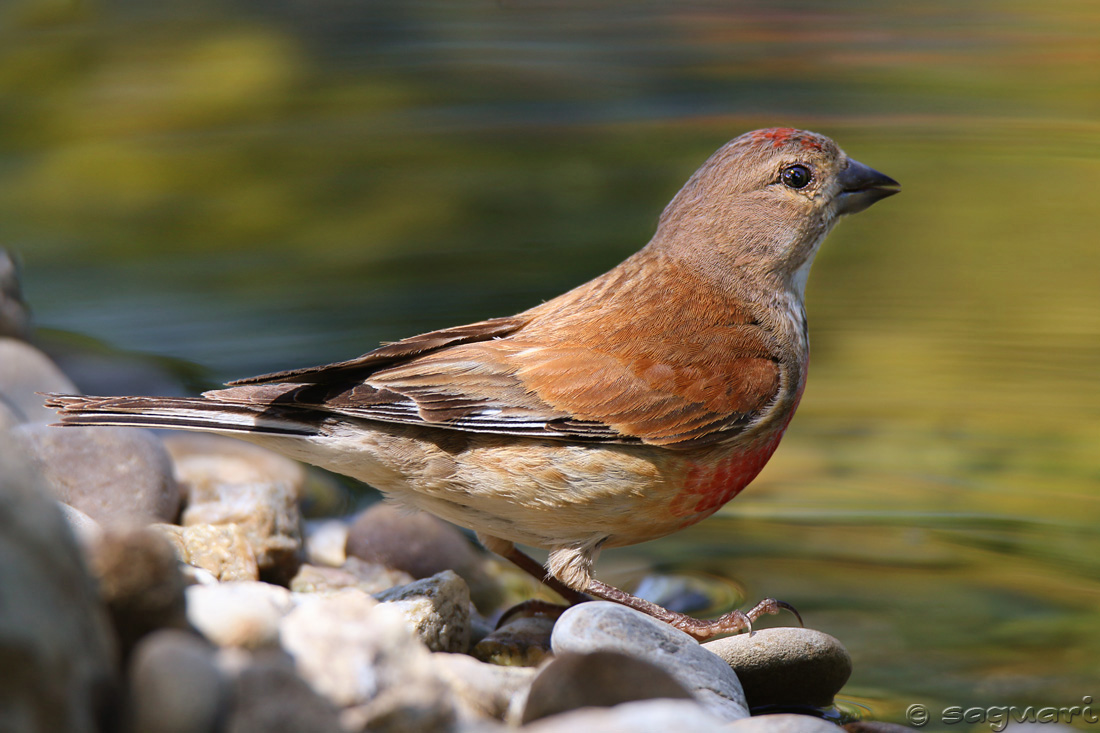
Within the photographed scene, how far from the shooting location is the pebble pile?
1.46 m

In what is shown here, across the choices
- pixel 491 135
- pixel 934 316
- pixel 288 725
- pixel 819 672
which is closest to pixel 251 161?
pixel 491 135

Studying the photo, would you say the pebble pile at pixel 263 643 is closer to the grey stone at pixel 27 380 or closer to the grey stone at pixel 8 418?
the grey stone at pixel 8 418

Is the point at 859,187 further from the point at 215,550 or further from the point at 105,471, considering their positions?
the point at 105,471

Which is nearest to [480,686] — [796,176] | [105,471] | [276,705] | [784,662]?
[276,705]

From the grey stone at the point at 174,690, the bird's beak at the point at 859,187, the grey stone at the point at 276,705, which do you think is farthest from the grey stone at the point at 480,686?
the bird's beak at the point at 859,187

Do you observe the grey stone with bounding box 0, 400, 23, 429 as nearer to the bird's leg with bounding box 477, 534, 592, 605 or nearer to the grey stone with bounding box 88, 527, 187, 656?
the bird's leg with bounding box 477, 534, 592, 605

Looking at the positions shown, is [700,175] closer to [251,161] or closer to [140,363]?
[140,363]

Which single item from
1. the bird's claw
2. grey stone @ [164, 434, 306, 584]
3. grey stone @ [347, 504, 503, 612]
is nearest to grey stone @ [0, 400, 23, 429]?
grey stone @ [164, 434, 306, 584]

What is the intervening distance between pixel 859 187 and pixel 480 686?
87.1 inches

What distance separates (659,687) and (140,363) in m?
4.19

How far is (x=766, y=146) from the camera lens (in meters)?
3.55

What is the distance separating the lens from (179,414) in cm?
295

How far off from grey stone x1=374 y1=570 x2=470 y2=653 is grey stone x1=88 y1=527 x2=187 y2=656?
1060mm

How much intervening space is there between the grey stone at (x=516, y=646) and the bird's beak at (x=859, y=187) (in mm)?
1717
